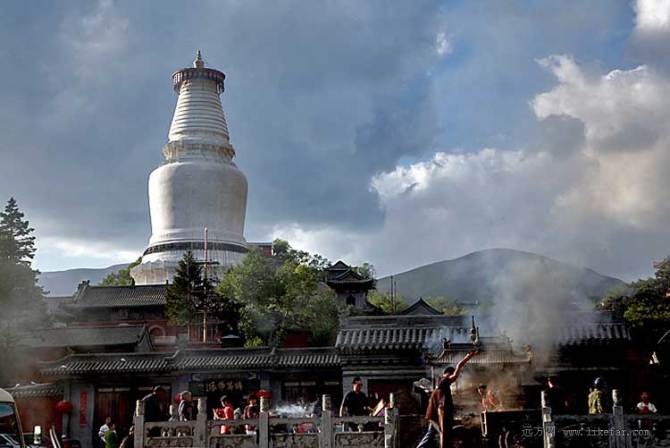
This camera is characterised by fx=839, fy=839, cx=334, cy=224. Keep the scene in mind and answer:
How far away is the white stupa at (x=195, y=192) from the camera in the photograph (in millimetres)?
54969

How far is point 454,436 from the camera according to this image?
609 inches

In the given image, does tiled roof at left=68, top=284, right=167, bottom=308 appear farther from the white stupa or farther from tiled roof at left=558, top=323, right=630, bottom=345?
tiled roof at left=558, top=323, right=630, bottom=345

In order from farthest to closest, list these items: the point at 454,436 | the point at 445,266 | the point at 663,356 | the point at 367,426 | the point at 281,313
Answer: the point at 445,266
the point at 281,313
the point at 663,356
the point at 367,426
the point at 454,436

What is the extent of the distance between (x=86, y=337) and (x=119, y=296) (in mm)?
10706

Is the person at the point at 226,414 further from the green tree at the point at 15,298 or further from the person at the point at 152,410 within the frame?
the green tree at the point at 15,298

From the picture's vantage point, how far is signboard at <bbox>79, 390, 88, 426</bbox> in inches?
1123

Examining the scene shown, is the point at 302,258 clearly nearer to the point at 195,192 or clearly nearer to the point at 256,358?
the point at 195,192

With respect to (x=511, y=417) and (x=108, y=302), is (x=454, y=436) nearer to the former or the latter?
(x=511, y=417)

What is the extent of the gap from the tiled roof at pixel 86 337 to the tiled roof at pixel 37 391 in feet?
23.5

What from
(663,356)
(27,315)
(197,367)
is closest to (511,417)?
(663,356)

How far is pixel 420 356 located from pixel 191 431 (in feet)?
33.6

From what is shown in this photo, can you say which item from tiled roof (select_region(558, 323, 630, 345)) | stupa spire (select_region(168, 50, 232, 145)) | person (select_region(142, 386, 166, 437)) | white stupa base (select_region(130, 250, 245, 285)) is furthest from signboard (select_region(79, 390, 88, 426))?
stupa spire (select_region(168, 50, 232, 145))

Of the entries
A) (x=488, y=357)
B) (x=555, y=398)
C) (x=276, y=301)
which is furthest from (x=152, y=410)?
(x=276, y=301)

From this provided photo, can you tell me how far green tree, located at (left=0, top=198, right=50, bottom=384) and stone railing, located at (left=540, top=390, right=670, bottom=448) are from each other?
21911mm
